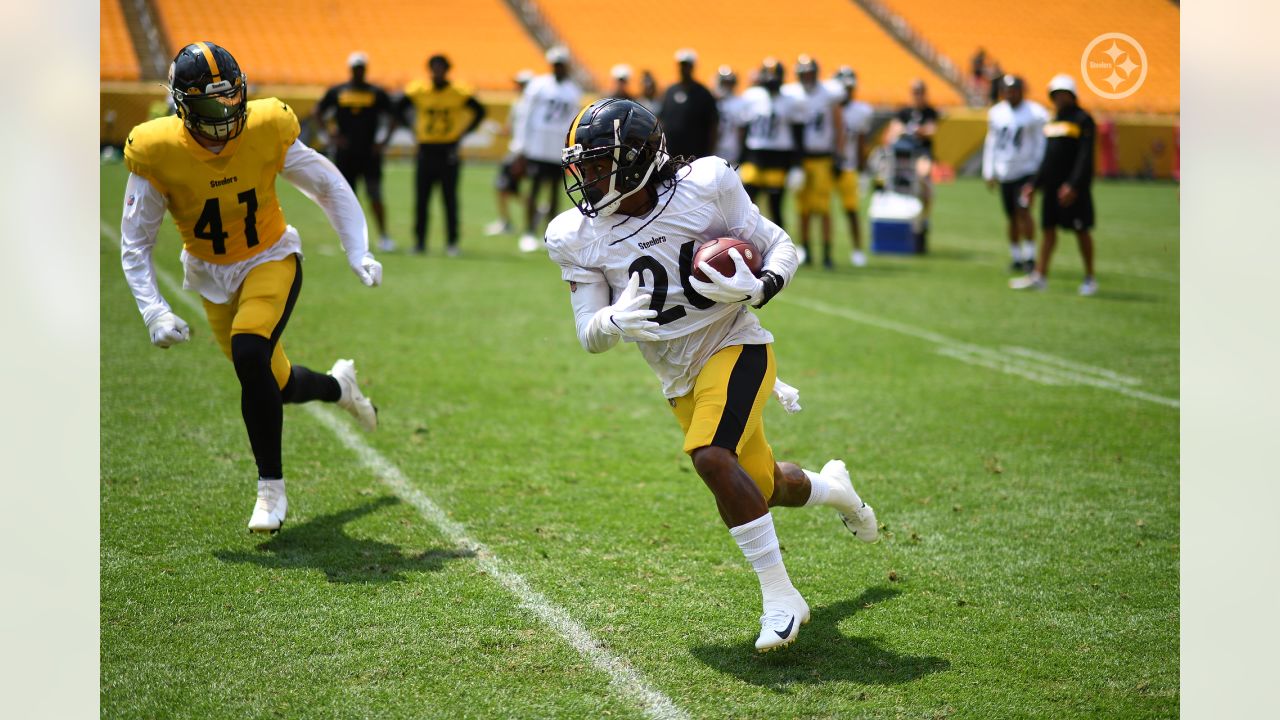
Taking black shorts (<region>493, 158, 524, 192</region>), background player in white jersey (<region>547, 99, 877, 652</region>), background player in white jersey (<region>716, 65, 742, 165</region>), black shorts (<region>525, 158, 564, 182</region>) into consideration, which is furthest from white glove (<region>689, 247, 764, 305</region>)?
black shorts (<region>493, 158, 524, 192</region>)

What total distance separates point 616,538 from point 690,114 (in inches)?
279

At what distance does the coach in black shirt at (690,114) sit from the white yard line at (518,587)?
5748 mm

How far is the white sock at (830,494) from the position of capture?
11.7ft

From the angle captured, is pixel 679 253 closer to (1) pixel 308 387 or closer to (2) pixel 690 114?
(1) pixel 308 387

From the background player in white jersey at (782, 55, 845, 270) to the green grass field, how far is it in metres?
2.93

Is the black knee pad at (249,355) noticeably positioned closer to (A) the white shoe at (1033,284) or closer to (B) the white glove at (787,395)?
(B) the white glove at (787,395)

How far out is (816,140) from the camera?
34.5ft

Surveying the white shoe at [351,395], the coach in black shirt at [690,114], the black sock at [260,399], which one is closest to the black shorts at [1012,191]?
the coach in black shirt at [690,114]

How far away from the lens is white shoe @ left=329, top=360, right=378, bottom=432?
183 inches

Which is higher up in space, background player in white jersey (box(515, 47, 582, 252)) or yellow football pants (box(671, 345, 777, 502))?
background player in white jersey (box(515, 47, 582, 252))

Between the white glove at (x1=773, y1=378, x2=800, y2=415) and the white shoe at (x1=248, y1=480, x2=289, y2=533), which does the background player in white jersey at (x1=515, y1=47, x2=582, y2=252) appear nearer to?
the white shoe at (x1=248, y1=480, x2=289, y2=533)
